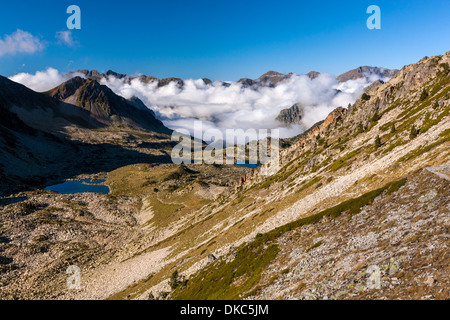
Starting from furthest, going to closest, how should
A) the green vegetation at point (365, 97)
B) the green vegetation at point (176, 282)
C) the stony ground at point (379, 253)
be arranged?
the green vegetation at point (365, 97), the green vegetation at point (176, 282), the stony ground at point (379, 253)

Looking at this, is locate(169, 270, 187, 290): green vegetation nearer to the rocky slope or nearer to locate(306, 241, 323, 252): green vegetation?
the rocky slope

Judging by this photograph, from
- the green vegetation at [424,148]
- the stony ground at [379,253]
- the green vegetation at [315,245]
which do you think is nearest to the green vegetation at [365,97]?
the green vegetation at [424,148]

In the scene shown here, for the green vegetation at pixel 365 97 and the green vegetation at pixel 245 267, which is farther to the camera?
the green vegetation at pixel 365 97

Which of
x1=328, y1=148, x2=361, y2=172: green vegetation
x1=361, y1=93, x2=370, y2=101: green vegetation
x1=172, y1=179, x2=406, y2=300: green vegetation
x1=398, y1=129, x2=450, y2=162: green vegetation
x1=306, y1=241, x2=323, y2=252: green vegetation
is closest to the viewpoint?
x1=306, y1=241, x2=323, y2=252: green vegetation

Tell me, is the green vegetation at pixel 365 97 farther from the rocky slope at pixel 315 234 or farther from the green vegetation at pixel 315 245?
the green vegetation at pixel 315 245

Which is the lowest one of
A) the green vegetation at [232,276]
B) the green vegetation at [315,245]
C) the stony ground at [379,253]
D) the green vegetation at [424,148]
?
the green vegetation at [232,276]

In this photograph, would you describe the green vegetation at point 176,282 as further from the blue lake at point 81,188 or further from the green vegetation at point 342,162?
the blue lake at point 81,188

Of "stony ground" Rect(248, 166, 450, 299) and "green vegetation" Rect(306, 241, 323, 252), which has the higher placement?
"stony ground" Rect(248, 166, 450, 299)

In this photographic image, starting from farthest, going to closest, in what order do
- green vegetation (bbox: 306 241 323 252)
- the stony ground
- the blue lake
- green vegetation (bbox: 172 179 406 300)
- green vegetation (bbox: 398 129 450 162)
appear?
the blue lake, green vegetation (bbox: 398 129 450 162), green vegetation (bbox: 172 179 406 300), green vegetation (bbox: 306 241 323 252), the stony ground

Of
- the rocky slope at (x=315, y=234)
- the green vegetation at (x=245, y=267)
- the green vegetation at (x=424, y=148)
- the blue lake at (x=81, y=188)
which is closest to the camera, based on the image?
the rocky slope at (x=315, y=234)

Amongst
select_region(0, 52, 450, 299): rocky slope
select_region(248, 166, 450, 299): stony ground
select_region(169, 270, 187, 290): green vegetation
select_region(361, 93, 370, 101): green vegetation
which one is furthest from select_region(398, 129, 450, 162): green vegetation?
select_region(361, 93, 370, 101): green vegetation

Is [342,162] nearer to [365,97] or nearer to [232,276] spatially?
[232,276]

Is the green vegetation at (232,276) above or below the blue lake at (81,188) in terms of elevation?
above
